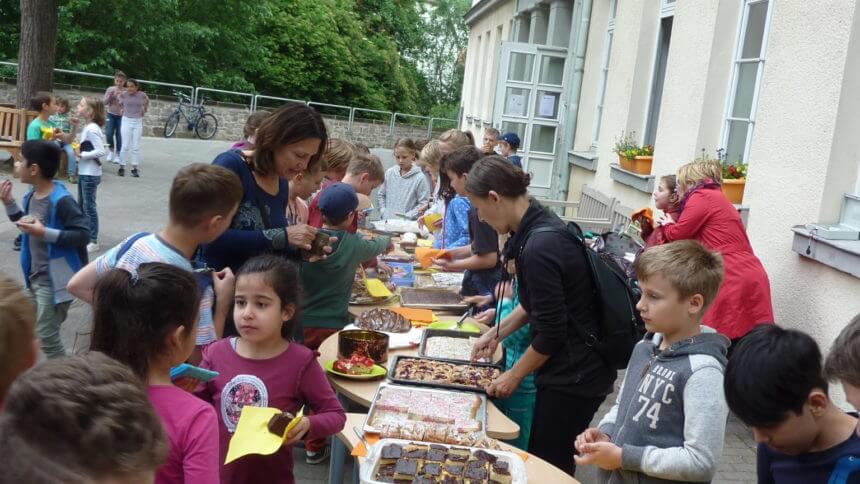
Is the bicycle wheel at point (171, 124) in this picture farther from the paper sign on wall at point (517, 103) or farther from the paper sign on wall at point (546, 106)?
the paper sign on wall at point (546, 106)

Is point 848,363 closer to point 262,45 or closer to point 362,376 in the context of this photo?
point 362,376

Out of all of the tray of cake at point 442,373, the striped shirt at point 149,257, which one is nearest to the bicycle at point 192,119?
the tray of cake at point 442,373

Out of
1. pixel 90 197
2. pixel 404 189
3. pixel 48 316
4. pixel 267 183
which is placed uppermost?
pixel 267 183

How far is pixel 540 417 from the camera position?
321cm

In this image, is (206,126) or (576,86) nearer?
(576,86)

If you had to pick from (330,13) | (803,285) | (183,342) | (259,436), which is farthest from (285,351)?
(330,13)

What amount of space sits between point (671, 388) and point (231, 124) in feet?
80.6

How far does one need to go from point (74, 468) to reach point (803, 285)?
4973mm

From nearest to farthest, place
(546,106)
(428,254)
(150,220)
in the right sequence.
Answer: (428,254), (150,220), (546,106)

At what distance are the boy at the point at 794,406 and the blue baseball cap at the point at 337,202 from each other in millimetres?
2502

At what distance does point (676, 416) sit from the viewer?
2.43 meters

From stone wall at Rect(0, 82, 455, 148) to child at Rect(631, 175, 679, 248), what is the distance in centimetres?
1883

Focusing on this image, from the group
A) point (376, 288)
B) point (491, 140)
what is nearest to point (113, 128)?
point (491, 140)

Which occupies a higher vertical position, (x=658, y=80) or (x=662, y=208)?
(x=658, y=80)
